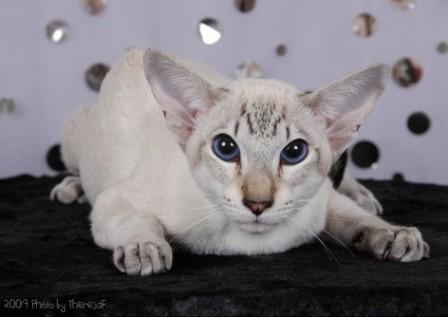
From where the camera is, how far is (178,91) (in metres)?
1.38

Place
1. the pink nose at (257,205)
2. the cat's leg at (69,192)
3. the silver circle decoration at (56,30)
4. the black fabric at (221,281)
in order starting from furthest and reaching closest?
the silver circle decoration at (56,30) < the cat's leg at (69,192) < the pink nose at (257,205) < the black fabric at (221,281)

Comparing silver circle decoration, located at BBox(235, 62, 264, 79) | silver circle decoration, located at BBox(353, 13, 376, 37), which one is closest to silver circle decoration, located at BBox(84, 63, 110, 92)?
silver circle decoration, located at BBox(235, 62, 264, 79)

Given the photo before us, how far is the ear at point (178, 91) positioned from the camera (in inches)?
52.4

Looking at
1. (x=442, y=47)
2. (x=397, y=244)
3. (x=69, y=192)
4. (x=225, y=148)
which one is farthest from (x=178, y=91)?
(x=442, y=47)

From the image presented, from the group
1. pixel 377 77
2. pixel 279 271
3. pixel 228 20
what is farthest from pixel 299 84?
pixel 279 271

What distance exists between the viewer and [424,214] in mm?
1861

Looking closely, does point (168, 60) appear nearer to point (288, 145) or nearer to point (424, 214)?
point (288, 145)

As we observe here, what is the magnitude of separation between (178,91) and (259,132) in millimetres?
196

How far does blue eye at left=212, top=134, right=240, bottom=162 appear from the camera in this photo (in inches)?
50.8

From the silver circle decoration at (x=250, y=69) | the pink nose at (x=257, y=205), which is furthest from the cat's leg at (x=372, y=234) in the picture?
the silver circle decoration at (x=250, y=69)

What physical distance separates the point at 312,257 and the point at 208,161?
11.3 inches

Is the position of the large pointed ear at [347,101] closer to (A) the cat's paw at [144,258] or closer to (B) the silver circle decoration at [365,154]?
(A) the cat's paw at [144,258]

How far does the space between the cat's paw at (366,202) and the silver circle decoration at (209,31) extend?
91 centimetres

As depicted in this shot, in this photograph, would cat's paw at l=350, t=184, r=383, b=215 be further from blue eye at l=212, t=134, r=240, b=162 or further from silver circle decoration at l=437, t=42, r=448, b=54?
silver circle decoration at l=437, t=42, r=448, b=54
